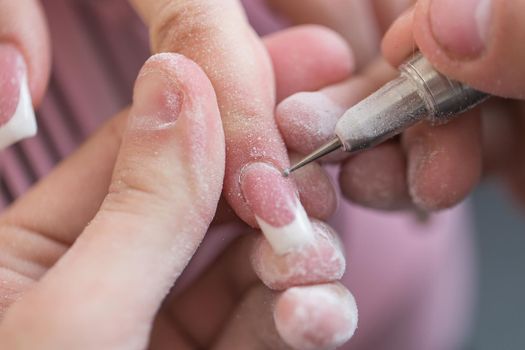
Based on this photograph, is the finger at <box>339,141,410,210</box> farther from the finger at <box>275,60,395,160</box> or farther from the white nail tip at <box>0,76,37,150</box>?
the white nail tip at <box>0,76,37,150</box>

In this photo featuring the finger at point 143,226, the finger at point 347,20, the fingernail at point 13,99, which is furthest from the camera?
the finger at point 347,20

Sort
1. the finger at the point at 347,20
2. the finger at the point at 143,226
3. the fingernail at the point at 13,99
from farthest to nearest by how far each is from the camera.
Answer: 1. the finger at the point at 347,20
2. the fingernail at the point at 13,99
3. the finger at the point at 143,226

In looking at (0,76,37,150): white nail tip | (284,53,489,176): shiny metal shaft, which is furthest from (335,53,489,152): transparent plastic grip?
(0,76,37,150): white nail tip

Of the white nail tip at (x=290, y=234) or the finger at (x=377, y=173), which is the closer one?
the white nail tip at (x=290, y=234)

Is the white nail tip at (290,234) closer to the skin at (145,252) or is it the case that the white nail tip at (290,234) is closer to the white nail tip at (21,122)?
the skin at (145,252)

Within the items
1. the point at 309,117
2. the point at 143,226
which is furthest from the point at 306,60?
the point at 143,226

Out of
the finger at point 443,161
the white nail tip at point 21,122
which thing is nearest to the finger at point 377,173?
the finger at point 443,161
